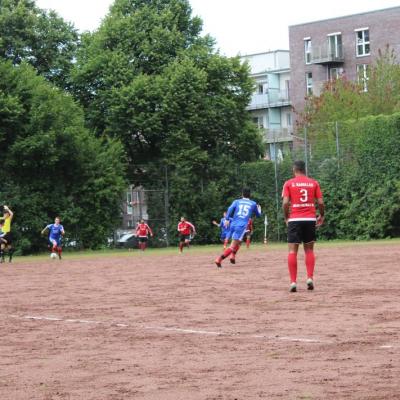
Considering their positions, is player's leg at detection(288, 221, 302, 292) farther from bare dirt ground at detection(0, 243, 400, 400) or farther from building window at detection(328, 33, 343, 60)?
building window at detection(328, 33, 343, 60)

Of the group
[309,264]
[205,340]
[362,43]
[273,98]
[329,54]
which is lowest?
[205,340]

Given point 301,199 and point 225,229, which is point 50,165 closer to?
point 225,229

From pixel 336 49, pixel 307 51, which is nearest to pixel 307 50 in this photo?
pixel 307 51

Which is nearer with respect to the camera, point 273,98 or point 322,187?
point 322,187

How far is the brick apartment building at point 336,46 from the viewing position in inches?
3282

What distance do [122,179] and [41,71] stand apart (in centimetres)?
1078

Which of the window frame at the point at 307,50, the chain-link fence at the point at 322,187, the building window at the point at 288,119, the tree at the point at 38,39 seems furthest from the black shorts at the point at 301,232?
the building window at the point at 288,119

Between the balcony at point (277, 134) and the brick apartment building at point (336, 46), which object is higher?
the brick apartment building at point (336, 46)

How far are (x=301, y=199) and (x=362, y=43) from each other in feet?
228

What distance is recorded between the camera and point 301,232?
17.9 metres

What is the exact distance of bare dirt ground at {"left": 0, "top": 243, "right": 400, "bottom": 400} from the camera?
8.71 metres

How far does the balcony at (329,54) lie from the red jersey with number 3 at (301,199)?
70.1 metres

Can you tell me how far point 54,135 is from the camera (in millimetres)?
48188

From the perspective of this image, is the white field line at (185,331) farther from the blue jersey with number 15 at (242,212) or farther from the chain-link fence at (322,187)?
the chain-link fence at (322,187)
